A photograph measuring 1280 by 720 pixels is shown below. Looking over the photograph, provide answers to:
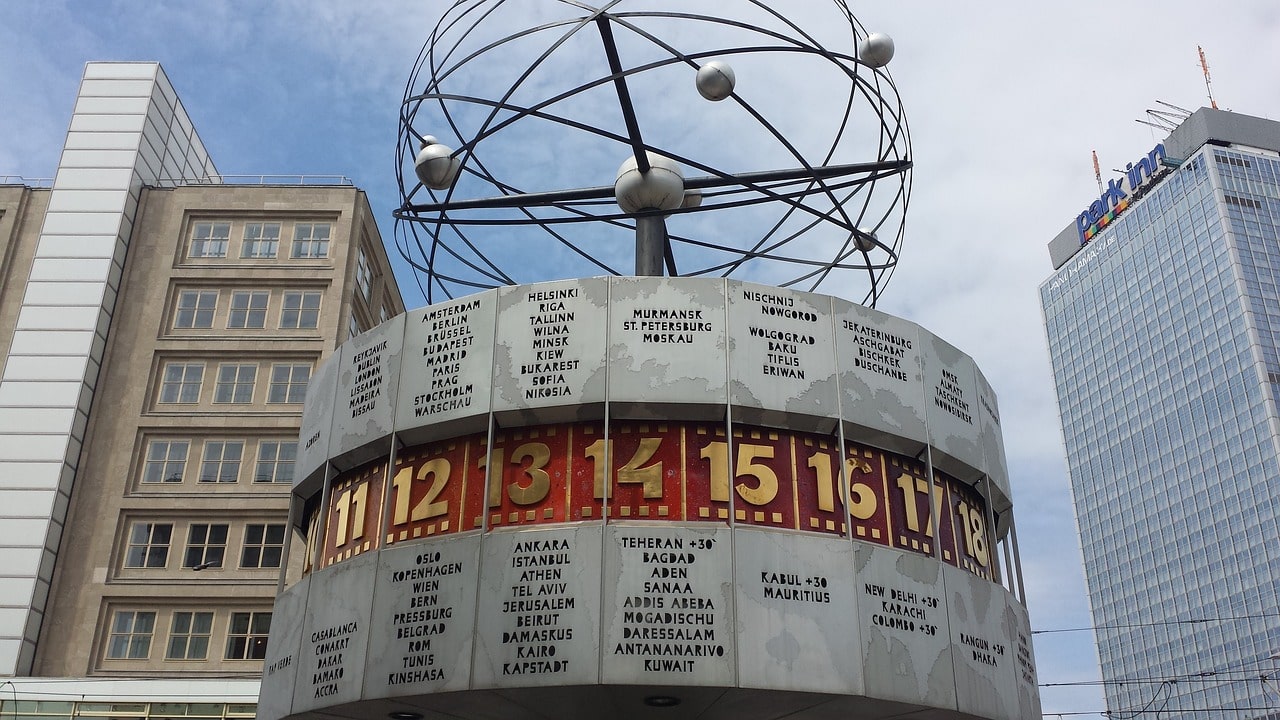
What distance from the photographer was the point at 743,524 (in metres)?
15.7

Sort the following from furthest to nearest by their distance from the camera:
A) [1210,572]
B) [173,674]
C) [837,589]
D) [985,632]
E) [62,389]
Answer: [1210,572]
[62,389]
[173,674]
[985,632]
[837,589]

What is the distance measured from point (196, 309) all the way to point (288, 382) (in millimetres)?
7122

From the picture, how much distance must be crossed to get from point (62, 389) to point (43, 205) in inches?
462

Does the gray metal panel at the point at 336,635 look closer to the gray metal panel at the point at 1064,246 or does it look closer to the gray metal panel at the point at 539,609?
the gray metal panel at the point at 539,609

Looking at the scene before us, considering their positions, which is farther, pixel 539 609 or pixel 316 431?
pixel 316 431

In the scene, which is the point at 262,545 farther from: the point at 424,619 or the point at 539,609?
the point at 539,609

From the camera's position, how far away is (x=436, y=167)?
1861 cm

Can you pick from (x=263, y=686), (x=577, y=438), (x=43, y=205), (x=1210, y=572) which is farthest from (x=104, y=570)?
(x=1210, y=572)

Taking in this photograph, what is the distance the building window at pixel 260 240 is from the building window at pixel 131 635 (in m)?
18.7

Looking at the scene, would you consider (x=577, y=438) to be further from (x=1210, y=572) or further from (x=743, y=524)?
(x=1210, y=572)

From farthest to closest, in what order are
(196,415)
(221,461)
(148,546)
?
(196,415) → (221,461) → (148,546)

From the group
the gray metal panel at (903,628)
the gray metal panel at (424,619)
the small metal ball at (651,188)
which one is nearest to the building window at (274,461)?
the small metal ball at (651,188)

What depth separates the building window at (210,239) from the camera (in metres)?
58.9

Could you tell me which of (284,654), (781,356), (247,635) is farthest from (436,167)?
(247,635)
